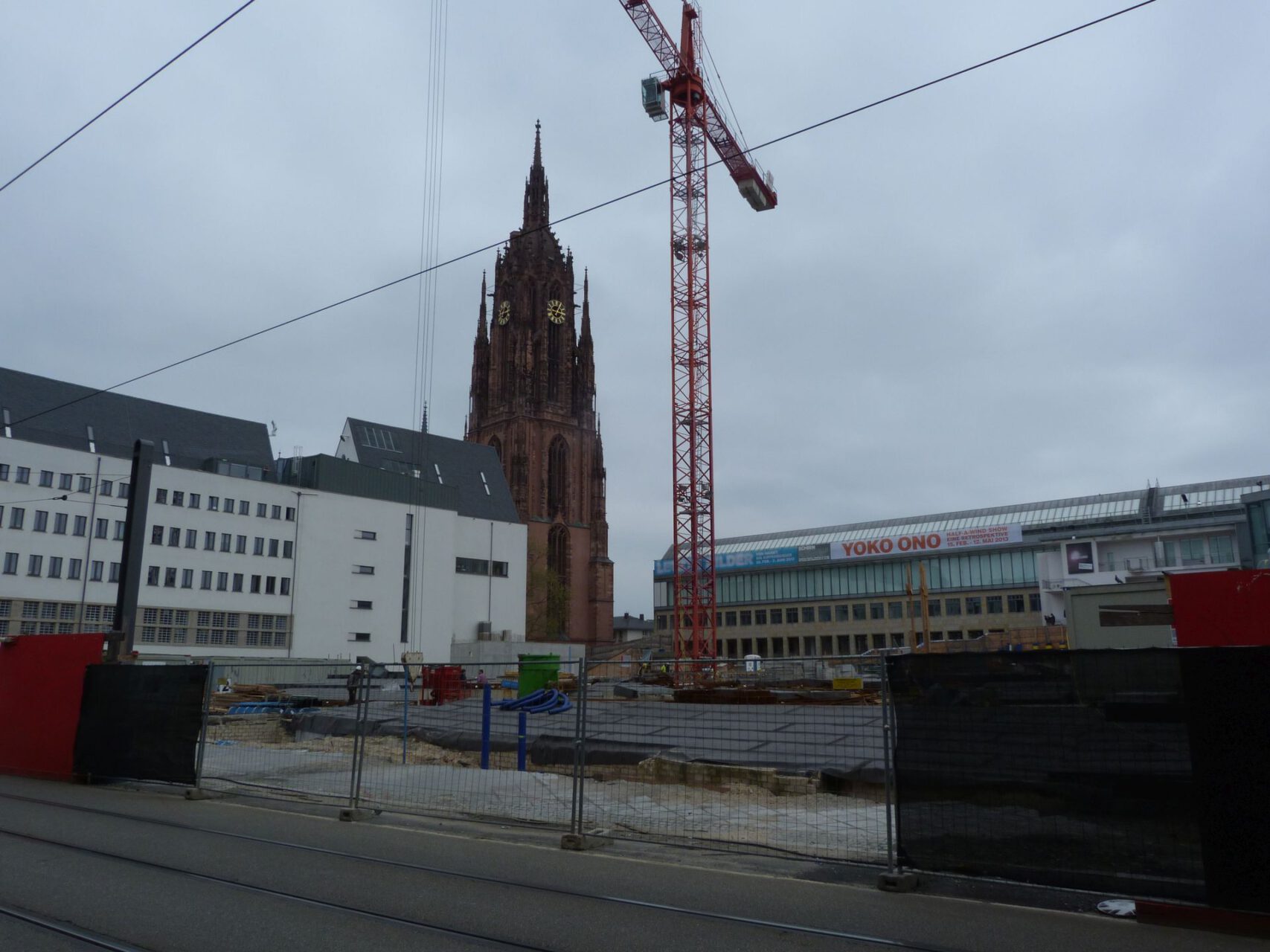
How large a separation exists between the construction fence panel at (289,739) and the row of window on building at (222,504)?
32883mm

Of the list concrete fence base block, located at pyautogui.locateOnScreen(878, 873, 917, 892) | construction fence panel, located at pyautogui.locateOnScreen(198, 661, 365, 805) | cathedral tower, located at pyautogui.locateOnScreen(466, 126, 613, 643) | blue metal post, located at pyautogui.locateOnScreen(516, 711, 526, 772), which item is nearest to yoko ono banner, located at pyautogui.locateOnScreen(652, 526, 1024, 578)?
cathedral tower, located at pyautogui.locateOnScreen(466, 126, 613, 643)

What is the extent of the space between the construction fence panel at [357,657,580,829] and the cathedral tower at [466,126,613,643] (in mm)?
81168

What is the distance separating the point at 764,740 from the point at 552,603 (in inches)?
3579

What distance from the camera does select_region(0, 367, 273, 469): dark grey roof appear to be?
5631cm

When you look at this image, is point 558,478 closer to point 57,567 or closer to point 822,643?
point 822,643

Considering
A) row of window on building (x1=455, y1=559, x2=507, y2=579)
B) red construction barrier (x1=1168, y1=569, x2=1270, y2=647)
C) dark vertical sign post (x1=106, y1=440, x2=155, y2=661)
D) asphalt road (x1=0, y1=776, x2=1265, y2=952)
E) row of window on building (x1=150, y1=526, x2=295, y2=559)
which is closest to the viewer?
asphalt road (x1=0, y1=776, x2=1265, y2=952)

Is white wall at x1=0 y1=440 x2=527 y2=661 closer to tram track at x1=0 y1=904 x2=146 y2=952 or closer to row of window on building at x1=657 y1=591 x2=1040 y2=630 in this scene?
row of window on building at x1=657 y1=591 x2=1040 y2=630

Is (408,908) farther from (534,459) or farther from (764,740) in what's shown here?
(534,459)

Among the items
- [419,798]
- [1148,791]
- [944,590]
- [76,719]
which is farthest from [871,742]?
[944,590]

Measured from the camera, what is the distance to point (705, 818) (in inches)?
441

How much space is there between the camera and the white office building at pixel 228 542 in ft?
173

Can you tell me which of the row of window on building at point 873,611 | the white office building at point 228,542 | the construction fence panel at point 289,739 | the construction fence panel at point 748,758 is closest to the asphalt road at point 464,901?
the construction fence panel at point 748,758

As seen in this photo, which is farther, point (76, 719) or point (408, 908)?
point (76, 719)

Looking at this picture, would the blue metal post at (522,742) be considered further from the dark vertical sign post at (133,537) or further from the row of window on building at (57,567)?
the row of window on building at (57,567)
